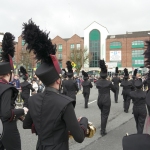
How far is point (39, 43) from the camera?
8.95 feet

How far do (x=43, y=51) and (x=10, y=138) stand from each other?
159 cm

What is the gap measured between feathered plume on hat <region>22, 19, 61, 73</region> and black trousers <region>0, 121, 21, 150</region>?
1.33 meters

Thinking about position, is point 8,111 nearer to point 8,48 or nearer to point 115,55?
point 8,48

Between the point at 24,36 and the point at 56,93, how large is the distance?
90 cm

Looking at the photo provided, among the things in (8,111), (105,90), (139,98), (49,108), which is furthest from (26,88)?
(49,108)

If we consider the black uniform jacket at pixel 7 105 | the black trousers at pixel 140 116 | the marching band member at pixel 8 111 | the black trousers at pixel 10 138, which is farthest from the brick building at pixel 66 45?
the black uniform jacket at pixel 7 105

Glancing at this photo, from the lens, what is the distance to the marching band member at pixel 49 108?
7.84 feet

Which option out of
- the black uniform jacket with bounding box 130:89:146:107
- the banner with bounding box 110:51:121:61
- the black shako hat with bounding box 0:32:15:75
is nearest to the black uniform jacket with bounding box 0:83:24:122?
the black shako hat with bounding box 0:32:15:75

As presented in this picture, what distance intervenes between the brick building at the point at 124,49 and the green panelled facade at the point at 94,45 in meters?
2.61

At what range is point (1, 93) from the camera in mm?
3189

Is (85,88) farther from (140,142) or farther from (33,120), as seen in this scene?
(140,142)

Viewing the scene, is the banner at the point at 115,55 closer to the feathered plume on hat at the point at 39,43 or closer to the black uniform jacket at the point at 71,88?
the black uniform jacket at the point at 71,88

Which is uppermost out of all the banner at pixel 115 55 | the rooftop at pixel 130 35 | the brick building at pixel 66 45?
the rooftop at pixel 130 35

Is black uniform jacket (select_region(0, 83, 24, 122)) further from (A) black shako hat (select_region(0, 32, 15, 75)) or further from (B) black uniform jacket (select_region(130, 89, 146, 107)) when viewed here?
(B) black uniform jacket (select_region(130, 89, 146, 107))
